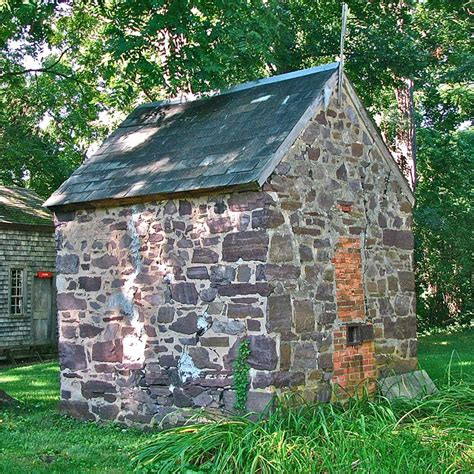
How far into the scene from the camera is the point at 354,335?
371 inches

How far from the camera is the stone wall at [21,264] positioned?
1942 cm

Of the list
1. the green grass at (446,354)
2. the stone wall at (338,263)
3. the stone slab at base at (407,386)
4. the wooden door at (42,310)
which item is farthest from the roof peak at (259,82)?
the wooden door at (42,310)

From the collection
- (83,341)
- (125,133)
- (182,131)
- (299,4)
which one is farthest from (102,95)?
(83,341)

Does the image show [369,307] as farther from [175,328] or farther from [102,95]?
[102,95]

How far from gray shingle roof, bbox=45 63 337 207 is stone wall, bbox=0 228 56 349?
949 centimetres

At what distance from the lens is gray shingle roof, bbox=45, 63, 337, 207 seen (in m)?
8.69

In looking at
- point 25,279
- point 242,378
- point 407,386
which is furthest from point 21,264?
point 242,378

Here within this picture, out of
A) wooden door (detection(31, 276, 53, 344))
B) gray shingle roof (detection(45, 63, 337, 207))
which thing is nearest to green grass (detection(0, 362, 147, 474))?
gray shingle roof (detection(45, 63, 337, 207))

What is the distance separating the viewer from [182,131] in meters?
10.2

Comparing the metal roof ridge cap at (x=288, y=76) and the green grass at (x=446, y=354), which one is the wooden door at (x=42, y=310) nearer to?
the green grass at (x=446, y=354)

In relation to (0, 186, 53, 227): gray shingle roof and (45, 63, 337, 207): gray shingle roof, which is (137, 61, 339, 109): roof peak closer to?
(45, 63, 337, 207): gray shingle roof

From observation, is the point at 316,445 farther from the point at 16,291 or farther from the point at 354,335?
the point at 16,291

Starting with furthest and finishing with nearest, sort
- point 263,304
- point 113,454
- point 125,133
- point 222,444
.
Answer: point 125,133
point 263,304
point 113,454
point 222,444

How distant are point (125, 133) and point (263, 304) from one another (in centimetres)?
420
